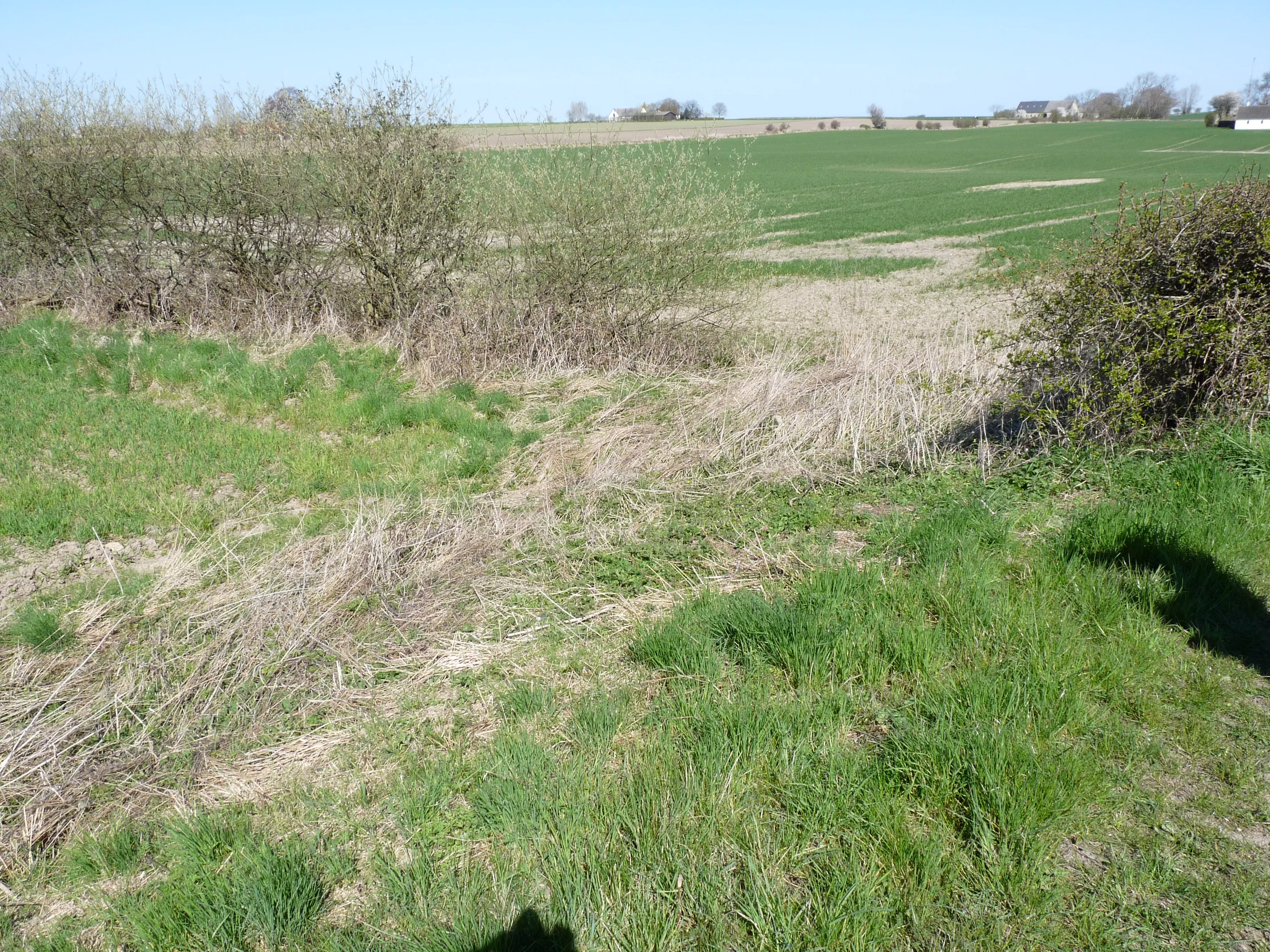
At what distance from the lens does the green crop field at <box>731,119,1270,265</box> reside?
27484 millimetres

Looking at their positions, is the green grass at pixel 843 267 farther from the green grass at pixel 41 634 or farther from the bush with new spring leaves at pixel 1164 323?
the green grass at pixel 41 634

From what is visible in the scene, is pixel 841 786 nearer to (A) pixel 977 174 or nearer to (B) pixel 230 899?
(B) pixel 230 899

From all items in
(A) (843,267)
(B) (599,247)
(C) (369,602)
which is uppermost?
(B) (599,247)

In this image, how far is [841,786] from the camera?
290 cm

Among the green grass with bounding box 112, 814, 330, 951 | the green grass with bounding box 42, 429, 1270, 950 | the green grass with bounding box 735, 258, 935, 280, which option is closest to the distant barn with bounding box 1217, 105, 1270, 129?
the green grass with bounding box 735, 258, 935, 280

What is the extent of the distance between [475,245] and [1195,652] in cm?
1001

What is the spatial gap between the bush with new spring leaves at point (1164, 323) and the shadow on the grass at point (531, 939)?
480 centimetres

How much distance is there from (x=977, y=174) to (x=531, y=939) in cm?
5441

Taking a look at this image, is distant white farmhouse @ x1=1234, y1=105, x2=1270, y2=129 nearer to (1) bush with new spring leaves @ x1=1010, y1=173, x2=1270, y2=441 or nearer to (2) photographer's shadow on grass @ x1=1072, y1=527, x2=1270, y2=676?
(1) bush with new spring leaves @ x1=1010, y1=173, x2=1270, y2=441

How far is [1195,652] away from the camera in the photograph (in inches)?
142

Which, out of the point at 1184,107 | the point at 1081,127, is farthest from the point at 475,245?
the point at 1184,107

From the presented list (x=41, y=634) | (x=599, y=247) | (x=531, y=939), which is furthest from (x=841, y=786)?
(x=599, y=247)

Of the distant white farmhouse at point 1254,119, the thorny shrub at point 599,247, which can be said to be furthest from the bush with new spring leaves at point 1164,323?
the distant white farmhouse at point 1254,119

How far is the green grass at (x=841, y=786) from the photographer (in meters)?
2.50
